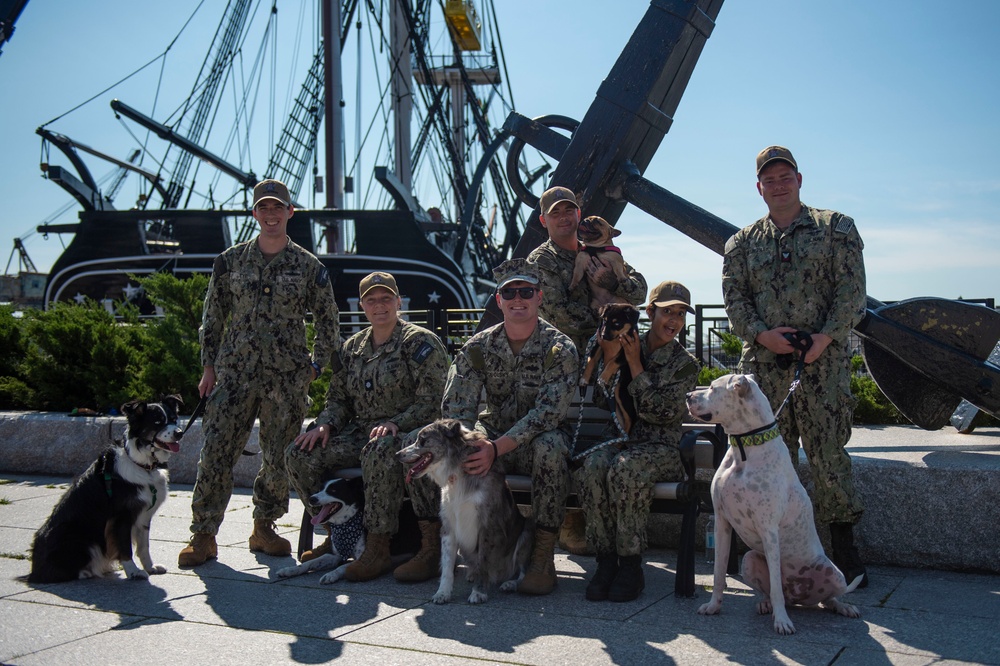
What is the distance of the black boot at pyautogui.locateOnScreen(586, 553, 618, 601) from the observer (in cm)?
411

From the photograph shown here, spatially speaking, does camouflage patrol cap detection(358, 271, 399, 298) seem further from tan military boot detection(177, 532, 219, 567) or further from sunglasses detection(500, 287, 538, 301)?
tan military boot detection(177, 532, 219, 567)

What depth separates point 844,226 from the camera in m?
4.30

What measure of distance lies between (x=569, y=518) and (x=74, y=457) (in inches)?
211

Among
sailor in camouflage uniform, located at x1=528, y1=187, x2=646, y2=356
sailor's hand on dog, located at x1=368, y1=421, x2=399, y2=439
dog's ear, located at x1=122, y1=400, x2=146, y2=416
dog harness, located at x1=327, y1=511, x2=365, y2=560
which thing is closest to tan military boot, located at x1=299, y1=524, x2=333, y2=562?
dog harness, located at x1=327, y1=511, x2=365, y2=560

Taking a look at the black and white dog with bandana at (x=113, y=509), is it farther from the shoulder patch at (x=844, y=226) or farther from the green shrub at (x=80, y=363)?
the green shrub at (x=80, y=363)

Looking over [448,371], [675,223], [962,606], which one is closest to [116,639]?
[448,371]

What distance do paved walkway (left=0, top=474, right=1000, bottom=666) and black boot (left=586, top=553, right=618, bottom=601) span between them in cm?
7

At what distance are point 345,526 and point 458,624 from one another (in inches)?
50.8

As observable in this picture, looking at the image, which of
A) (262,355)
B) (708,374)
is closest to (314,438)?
(262,355)

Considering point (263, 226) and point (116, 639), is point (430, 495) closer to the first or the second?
point (116, 639)

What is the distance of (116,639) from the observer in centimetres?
360

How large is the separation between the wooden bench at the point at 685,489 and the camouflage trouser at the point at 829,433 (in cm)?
42

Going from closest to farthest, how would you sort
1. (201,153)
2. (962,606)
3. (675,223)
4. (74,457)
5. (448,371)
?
1. (962,606)
2. (448,371)
3. (675,223)
4. (74,457)
5. (201,153)

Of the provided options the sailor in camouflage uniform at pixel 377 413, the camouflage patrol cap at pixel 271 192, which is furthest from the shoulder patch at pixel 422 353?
the camouflage patrol cap at pixel 271 192
